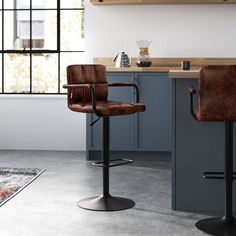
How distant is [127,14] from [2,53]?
1.62 metres

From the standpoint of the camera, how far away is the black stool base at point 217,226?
322 centimetres

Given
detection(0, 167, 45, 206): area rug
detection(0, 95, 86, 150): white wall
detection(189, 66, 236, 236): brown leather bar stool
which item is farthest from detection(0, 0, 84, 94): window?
detection(189, 66, 236, 236): brown leather bar stool

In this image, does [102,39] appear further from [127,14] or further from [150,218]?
[150,218]

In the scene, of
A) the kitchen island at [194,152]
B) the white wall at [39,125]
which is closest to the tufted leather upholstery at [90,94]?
the kitchen island at [194,152]

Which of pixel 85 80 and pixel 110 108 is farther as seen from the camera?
pixel 85 80

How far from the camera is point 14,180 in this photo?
4.62 metres

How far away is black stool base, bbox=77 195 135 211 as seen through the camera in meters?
3.74

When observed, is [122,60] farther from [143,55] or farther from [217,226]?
[217,226]

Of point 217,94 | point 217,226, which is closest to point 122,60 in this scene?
point 217,94

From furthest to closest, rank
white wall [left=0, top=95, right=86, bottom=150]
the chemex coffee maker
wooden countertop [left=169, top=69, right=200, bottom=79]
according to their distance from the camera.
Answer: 1. white wall [left=0, top=95, right=86, bottom=150]
2. the chemex coffee maker
3. wooden countertop [left=169, top=69, right=200, bottom=79]

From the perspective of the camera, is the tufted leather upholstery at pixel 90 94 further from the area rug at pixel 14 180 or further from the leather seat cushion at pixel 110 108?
the area rug at pixel 14 180

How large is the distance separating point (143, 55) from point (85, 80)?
191 centimetres

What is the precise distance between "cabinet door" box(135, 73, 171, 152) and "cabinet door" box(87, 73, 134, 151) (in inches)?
3.4

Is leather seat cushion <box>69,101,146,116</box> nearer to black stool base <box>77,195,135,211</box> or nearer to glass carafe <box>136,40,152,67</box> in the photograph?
black stool base <box>77,195,135,211</box>
